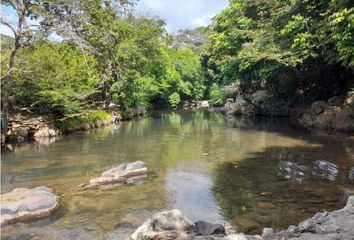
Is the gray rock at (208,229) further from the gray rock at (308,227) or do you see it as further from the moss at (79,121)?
the moss at (79,121)

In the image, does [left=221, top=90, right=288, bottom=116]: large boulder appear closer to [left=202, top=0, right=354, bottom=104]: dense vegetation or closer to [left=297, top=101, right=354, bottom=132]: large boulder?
[left=202, top=0, right=354, bottom=104]: dense vegetation

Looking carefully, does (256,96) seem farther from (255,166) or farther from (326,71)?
(255,166)

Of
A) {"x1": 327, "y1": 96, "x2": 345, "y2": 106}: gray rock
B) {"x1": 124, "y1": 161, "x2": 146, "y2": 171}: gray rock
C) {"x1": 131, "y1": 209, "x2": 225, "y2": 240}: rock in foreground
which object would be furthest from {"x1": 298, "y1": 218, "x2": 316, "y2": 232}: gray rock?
{"x1": 327, "y1": 96, "x2": 345, "y2": 106}: gray rock

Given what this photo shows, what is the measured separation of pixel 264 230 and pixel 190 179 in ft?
17.9

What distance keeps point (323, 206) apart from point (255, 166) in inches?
177

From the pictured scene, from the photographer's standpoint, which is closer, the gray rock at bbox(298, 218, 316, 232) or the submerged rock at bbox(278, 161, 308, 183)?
the gray rock at bbox(298, 218, 316, 232)

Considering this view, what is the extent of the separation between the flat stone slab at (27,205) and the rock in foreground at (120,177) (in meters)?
1.69

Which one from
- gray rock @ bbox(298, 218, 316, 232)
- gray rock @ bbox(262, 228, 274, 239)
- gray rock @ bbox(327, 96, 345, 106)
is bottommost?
gray rock @ bbox(262, 228, 274, 239)

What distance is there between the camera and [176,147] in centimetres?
1797

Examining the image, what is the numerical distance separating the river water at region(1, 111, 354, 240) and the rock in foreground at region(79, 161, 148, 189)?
13.6 inches

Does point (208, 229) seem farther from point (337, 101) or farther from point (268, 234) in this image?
point (337, 101)

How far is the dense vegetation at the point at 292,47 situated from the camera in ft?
57.5

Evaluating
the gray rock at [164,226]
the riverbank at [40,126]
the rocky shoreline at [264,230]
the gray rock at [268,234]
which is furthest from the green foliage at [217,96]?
the gray rock at [268,234]

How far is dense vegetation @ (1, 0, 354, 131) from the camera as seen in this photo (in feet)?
55.3
